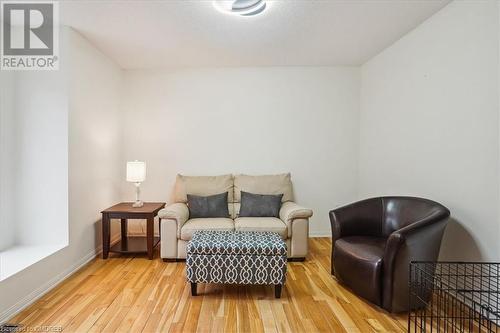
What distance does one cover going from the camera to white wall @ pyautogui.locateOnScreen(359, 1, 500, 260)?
2.06 metres

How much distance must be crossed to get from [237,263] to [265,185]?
1.55 metres

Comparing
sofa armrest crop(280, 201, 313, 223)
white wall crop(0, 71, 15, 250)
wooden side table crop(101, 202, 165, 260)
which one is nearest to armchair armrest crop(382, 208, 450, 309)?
sofa armrest crop(280, 201, 313, 223)

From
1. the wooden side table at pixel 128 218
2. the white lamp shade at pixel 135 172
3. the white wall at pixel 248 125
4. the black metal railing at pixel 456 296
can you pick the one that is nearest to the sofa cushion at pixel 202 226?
the wooden side table at pixel 128 218

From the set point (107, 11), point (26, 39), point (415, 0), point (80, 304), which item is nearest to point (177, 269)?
point (80, 304)

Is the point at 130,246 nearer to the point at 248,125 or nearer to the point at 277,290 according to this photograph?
the point at 277,290

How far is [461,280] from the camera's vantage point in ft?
7.47

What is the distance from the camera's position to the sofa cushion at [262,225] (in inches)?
125

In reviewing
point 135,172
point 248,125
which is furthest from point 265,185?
point 135,172

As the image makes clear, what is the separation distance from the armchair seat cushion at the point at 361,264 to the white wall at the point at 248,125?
1.56 meters

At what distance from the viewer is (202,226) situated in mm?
3166

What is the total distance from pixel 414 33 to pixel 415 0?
2.05 feet

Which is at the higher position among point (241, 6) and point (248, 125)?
point (241, 6)

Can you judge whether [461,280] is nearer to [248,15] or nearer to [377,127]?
[377,127]

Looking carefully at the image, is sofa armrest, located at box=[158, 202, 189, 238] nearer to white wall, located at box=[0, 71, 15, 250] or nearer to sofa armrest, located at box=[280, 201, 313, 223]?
sofa armrest, located at box=[280, 201, 313, 223]
